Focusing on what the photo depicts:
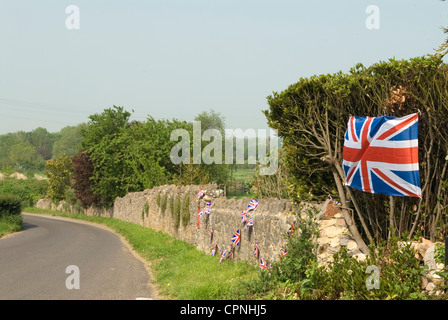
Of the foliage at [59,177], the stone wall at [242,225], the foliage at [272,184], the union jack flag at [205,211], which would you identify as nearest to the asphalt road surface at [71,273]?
the stone wall at [242,225]

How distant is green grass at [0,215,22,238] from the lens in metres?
27.7

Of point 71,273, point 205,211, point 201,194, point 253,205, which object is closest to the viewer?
point 71,273

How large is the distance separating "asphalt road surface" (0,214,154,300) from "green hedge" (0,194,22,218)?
34.2 feet

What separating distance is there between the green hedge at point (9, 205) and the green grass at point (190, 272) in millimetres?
13252

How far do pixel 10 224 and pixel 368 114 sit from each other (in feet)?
82.1

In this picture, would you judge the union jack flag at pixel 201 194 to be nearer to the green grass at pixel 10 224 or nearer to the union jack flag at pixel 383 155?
the union jack flag at pixel 383 155

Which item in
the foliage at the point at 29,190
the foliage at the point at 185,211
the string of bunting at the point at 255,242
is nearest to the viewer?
the string of bunting at the point at 255,242

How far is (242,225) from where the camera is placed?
13.3 m

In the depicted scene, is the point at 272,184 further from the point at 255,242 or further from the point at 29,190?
the point at 29,190

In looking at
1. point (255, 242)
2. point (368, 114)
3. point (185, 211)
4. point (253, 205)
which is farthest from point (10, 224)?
point (368, 114)

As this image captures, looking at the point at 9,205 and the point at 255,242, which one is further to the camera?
the point at 9,205

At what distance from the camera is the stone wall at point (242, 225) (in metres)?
9.51

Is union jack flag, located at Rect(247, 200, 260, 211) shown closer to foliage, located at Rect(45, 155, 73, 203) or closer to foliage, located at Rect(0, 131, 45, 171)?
foliage, located at Rect(45, 155, 73, 203)
